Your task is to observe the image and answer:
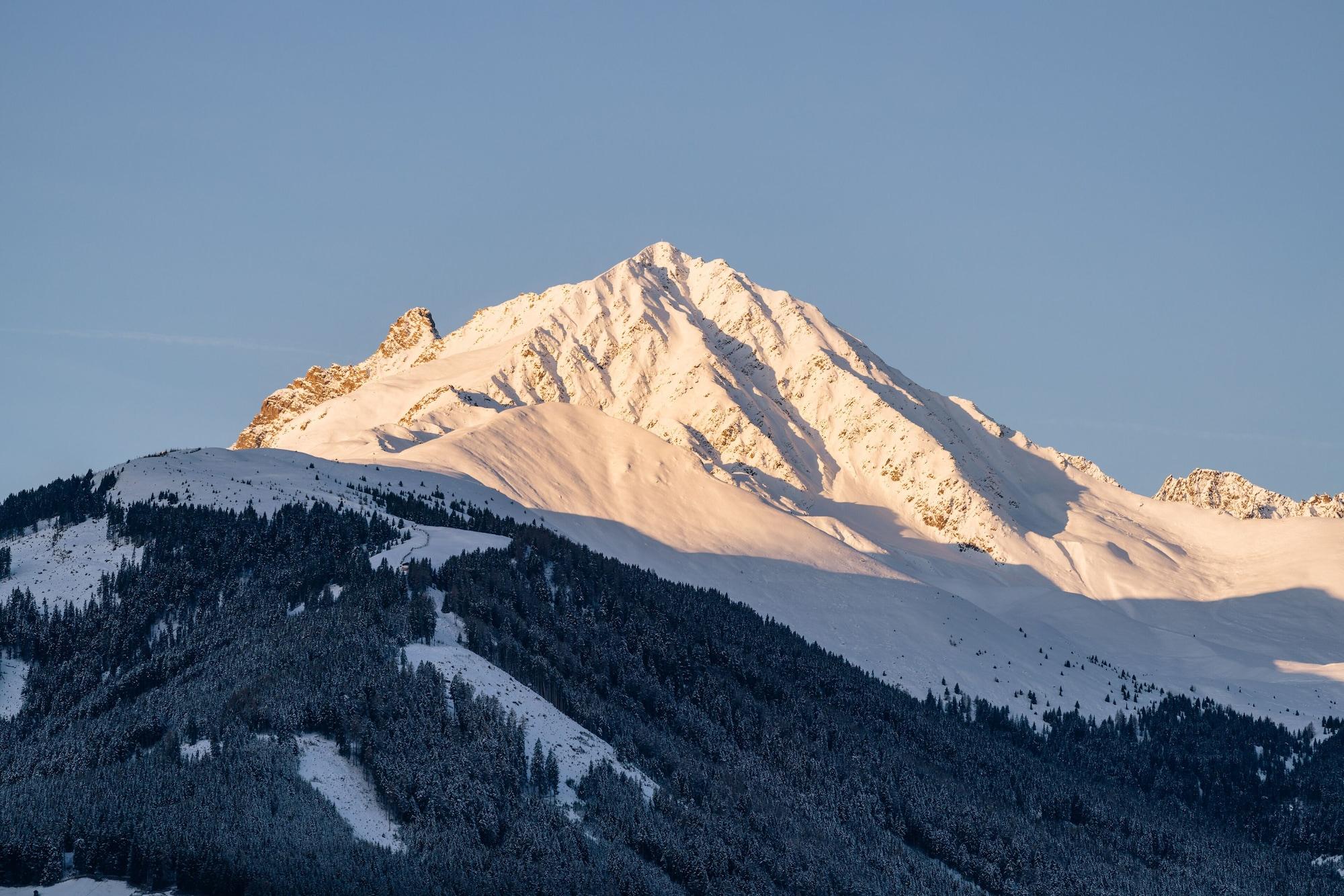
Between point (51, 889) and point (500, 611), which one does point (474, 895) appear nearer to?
point (51, 889)

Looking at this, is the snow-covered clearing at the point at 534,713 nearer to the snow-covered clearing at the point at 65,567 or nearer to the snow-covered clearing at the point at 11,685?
the snow-covered clearing at the point at 11,685

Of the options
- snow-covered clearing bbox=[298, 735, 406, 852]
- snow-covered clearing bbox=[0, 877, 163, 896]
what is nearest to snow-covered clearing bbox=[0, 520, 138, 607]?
snow-covered clearing bbox=[298, 735, 406, 852]

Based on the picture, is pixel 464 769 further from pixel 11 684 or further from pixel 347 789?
pixel 11 684

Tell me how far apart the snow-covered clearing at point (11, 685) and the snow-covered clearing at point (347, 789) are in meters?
44.4

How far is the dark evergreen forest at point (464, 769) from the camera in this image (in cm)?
12369

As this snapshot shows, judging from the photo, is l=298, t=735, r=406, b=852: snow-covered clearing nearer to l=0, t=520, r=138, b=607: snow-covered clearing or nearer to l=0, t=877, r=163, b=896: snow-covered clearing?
l=0, t=877, r=163, b=896: snow-covered clearing

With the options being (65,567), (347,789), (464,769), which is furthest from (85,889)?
(65,567)

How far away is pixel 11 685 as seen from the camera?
168750 mm

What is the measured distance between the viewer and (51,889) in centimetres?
11444

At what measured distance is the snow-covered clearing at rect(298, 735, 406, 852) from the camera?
128 metres

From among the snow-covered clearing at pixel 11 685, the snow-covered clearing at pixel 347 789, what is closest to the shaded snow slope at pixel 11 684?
the snow-covered clearing at pixel 11 685

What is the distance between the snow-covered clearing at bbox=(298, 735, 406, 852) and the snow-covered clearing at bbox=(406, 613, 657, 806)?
16.6 meters

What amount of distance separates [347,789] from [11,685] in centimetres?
5500

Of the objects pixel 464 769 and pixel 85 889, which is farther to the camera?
pixel 464 769
